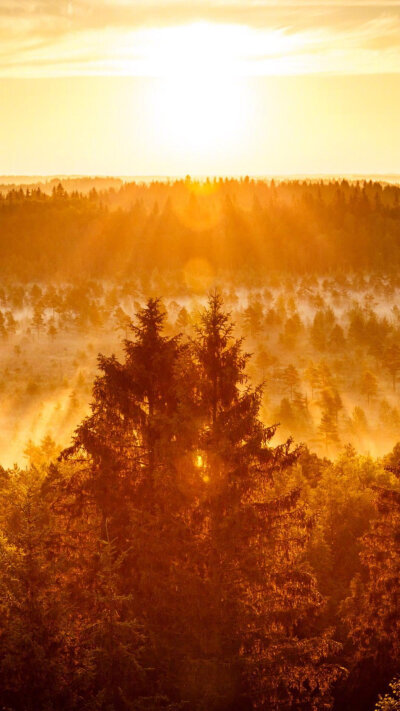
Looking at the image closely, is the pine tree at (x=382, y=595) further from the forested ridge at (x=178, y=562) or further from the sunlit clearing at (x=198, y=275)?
the sunlit clearing at (x=198, y=275)

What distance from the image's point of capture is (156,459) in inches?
696

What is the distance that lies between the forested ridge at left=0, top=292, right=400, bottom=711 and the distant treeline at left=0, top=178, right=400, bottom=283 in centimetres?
15252

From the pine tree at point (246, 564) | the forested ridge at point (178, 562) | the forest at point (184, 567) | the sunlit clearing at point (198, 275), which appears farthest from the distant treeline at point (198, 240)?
the pine tree at point (246, 564)

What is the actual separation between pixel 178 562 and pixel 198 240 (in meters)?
170

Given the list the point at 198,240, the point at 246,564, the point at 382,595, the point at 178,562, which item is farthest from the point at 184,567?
the point at 198,240

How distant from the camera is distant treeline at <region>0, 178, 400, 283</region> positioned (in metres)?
173

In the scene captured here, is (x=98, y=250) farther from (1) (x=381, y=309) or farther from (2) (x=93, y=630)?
(2) (x=93, y=630)

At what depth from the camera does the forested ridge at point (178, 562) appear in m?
15.4

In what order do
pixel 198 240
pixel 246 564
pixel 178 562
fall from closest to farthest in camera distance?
pixel 246 564
pixel 178 562
pixel 198 240

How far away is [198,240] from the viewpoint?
184750mm

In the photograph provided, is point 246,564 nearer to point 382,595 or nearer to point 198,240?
point 382,595

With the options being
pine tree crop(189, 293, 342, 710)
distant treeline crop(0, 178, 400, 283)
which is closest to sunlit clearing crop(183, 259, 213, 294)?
distant treeline crop(0, 178, 400, 283)

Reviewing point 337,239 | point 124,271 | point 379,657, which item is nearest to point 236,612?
point 379,657

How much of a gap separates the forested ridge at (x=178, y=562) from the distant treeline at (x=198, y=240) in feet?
500
